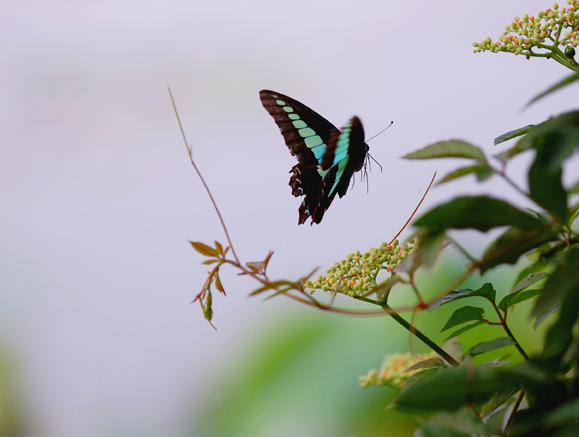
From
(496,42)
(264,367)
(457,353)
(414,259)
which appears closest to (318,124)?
(496,42)

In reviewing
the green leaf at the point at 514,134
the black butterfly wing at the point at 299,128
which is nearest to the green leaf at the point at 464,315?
the green leaf at the point at 514,134

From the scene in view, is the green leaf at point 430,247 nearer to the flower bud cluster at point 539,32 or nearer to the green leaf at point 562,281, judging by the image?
the green leaf at point 562,281

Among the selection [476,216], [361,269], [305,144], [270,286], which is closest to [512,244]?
[476,216]

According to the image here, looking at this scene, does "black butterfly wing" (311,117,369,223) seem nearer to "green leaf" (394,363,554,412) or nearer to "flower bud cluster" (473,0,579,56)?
"flower bud cluster" (473,0,579,56)

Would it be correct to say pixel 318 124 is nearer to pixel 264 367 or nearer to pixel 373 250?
pixel 373 250

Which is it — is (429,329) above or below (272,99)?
below

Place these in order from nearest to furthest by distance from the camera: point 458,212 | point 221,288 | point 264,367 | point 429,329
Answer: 1. point 458,212
2. point 221,288
3. point 429,329
4. point 264,367
